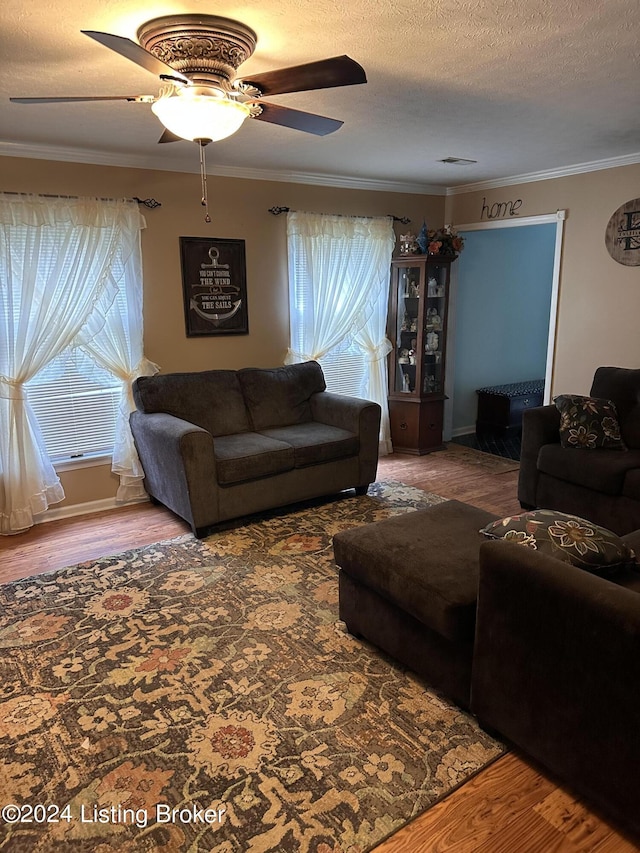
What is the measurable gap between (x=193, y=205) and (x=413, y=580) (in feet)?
11.1

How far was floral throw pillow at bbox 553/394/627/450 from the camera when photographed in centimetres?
380

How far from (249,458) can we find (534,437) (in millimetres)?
1942

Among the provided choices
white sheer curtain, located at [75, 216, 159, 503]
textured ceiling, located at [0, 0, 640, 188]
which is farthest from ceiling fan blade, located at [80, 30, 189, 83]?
white sheer curtain, located at [75, 216, 159, 503]

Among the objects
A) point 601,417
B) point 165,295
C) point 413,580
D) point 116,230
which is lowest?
point 413,580

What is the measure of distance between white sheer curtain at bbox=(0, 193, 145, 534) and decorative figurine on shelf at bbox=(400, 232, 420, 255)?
2.54 m

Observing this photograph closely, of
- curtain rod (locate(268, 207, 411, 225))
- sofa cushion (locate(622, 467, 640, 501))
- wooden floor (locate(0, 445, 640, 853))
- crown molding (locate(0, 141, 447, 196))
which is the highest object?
crown molding (locate(0, 141, 447, 196))

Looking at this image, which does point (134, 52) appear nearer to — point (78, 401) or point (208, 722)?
point (208, 722)

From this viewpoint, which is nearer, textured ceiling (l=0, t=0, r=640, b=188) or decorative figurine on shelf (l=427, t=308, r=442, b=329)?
textured ceiling (l=0, t=0, r=640, b=188)

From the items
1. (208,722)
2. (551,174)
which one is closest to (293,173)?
(551,174)

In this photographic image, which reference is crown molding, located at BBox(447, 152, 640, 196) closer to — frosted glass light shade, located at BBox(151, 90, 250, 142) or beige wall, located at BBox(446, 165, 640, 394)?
beige wall, located at BBox(446, 165, 640, 394)

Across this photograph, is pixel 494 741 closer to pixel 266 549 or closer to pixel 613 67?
pixel 266 549

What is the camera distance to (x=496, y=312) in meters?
6.39

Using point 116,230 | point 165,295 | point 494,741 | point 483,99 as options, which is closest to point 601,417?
point 483,99

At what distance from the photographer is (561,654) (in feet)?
5.63
